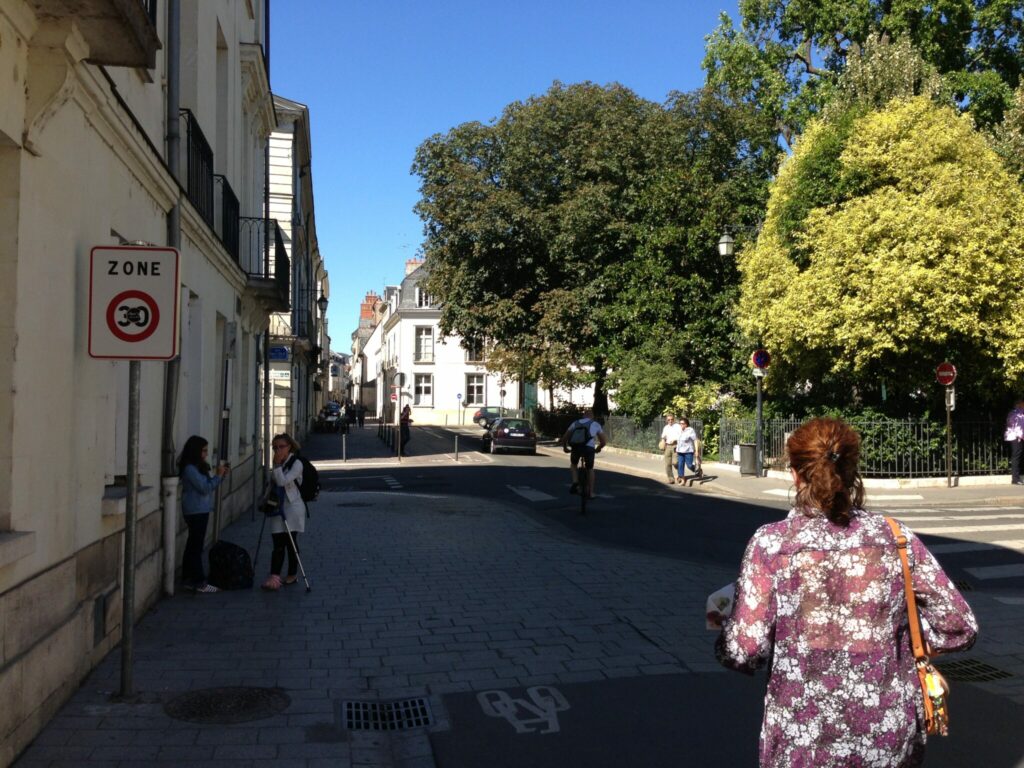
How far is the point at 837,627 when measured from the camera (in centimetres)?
272

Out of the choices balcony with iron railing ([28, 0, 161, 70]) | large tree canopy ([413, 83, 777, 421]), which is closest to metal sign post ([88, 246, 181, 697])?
balcony with iron railing ([28, 0, 161, 70])

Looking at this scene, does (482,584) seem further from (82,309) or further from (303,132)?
(303,132)

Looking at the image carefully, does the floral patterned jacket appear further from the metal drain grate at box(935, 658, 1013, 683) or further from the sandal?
the sandal

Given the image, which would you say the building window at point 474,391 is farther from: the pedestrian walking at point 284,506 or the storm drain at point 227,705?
the storm drain at point 227,705

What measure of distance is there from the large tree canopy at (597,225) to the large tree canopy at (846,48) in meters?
1.31

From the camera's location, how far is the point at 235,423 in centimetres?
1446

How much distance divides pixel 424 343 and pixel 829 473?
225 ft

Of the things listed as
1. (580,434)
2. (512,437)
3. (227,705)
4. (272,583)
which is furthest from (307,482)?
(512,437)

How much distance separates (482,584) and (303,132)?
1051 inches

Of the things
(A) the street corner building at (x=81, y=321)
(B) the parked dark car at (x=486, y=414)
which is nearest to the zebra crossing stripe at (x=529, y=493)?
(A) the street corner building at (x=81, y=321)

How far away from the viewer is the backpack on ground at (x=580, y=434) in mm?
15680

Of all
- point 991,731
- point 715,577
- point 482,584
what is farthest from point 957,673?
point 482,584

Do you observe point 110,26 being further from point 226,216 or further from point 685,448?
point 685,448

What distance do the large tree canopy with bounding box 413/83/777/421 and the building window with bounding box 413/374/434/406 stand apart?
31.8 meters
